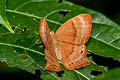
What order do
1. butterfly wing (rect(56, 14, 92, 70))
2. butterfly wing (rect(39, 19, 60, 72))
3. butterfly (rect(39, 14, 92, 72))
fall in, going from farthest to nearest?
1. butterfly wing (rect(56, 14, 92, 70))
2. butterfly (rect(39, 14, 92, 72))
3. butterfly wing (rect(39, 19, 60, 72))

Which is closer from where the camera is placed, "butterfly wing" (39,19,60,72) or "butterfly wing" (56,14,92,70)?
"butterfly wing" (39,19,60,72)

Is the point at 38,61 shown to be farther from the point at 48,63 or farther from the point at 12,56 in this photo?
the point at 12,56

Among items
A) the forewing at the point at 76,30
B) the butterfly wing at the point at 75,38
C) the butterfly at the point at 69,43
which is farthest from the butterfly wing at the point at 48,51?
the forewing at the point at 76,30

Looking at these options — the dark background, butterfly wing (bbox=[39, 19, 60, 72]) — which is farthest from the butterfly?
the dark background

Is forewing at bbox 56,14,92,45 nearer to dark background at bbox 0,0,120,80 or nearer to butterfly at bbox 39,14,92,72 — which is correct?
butterfly at bbox 39,14,92,72

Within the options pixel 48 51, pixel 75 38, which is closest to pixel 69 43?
pixel 75 38

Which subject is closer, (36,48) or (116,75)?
(116,75)

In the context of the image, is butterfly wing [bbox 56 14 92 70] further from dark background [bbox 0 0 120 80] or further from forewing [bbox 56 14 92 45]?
dark background [bbox 0 0 120 80]

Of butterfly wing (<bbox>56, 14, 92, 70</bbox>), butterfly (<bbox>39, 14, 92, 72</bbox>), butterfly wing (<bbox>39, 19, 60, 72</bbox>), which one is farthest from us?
butterfly wing (<bbox>56, 14, 92, 70</bbox>)

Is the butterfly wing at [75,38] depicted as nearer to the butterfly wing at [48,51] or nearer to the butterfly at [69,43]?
the butterfly at [69,43]

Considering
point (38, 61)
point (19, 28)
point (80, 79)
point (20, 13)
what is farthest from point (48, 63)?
point (20, 13)
